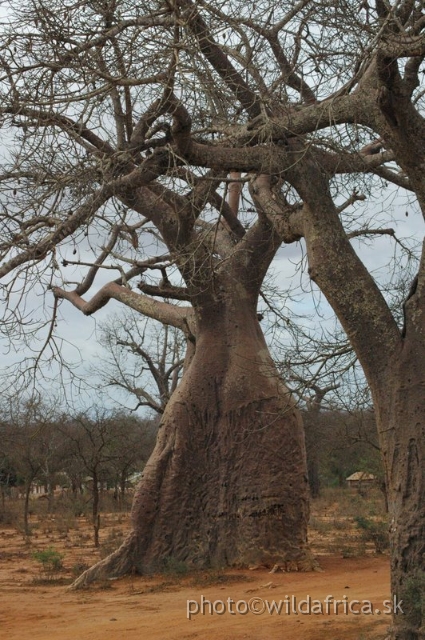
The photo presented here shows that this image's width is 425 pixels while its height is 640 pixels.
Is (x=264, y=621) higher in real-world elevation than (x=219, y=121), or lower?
lower

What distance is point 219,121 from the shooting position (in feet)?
19.2

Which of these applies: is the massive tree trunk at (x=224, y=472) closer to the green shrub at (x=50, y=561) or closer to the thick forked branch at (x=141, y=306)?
the thick forked branch at (x=141, y=306)

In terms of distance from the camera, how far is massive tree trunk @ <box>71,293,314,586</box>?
8992 millimetres

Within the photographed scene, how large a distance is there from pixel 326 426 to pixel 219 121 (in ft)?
49.4

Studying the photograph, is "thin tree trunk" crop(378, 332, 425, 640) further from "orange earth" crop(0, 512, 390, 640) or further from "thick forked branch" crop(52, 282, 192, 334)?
"thick forked branch" crop(52, 282, 192, 334)

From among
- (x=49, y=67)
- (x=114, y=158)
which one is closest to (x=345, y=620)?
(x=114, y=158)

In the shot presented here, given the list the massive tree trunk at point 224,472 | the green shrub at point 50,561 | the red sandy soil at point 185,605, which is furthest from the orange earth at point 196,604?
the massive tree trunk at point 224,472

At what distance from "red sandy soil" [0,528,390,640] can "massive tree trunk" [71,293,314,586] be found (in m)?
0.37

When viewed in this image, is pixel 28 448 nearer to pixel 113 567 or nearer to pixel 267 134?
pixel 113 567

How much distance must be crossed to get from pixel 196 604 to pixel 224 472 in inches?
91.2

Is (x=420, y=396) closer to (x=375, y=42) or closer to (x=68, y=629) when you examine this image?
(x=375, y=42)

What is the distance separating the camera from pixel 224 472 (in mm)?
9266

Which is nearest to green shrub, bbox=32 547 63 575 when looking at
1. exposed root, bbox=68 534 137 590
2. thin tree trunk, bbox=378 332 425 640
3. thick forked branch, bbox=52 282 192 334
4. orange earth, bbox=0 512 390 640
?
orange earth, bbox=0 512 390 640

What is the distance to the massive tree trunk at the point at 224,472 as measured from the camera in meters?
8.99
